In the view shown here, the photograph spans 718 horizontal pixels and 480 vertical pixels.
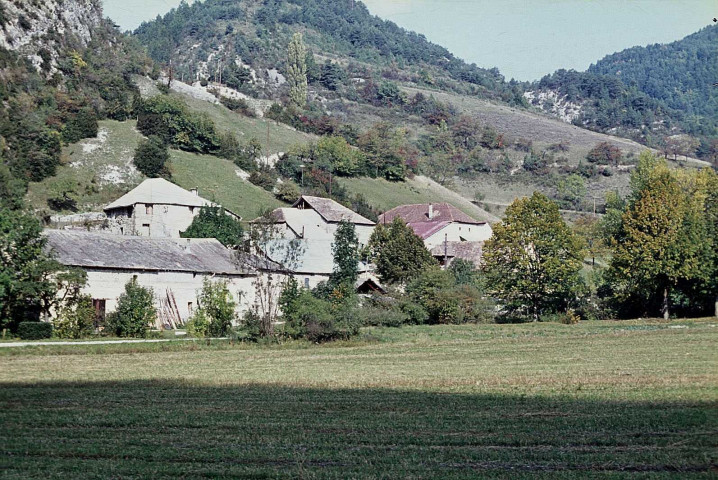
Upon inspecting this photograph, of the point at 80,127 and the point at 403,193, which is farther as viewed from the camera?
the point at 403,193

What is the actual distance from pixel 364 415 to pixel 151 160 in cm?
8630

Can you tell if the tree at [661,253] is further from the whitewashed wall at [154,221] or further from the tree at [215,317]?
the whitewashed wall at [154,221]

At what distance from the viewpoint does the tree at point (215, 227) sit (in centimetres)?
7588

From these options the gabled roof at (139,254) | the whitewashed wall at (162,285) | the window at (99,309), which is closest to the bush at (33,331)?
the window at (99,309)

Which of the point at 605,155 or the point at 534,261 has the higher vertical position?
the point at 605,155

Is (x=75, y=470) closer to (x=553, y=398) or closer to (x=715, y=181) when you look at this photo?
(x=553, y=398)

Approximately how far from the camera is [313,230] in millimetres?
84500

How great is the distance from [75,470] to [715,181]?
3010 inches

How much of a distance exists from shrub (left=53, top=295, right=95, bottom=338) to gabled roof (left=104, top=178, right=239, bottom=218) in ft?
129

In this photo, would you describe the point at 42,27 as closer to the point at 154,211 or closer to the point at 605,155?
the point at 154,211

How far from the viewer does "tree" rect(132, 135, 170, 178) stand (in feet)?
327

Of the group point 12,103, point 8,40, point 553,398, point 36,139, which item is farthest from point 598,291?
point 8,40

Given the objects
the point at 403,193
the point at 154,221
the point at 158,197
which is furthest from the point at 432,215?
the point at 154,221

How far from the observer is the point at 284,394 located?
71.2 feet
